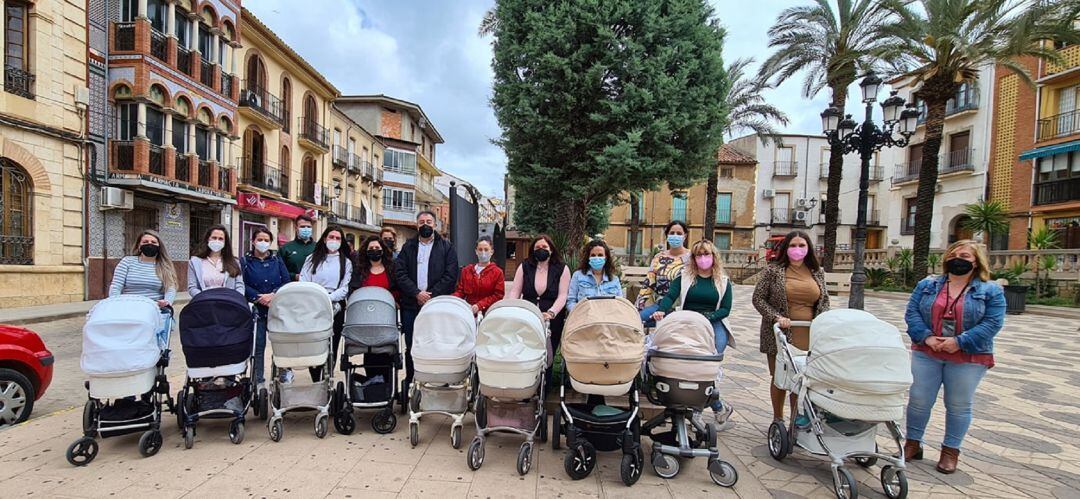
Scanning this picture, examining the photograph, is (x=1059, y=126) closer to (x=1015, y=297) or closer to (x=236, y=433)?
(x=1015, y=297)

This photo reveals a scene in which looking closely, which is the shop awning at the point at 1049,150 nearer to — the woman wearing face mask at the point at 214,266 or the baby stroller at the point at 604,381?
the baby stroller at the point at 604,381

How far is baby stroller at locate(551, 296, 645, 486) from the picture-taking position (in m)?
3.43

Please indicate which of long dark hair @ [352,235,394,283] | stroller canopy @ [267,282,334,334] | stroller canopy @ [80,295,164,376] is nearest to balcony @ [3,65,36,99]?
stroller canopy @ [80,295,164,376]

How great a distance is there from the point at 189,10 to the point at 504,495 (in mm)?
20298

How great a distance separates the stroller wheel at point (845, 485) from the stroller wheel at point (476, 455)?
7.97 feet

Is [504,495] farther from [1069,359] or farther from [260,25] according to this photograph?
[260,25]

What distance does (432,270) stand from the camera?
5.15 meters

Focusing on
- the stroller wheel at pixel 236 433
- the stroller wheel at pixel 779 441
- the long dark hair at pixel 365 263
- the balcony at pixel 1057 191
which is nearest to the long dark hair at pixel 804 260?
the stroller wheel at pixel 779 441

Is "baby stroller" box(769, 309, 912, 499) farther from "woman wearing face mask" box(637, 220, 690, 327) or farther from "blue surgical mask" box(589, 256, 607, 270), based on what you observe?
"blue surgical mask" box(589, 256, 607, 270)

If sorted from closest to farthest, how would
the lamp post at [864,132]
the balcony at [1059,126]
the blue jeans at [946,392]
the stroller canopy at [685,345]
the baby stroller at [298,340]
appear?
the stroller canopy at [685,345] → the blue jeans at [946,392] → the baby stroller at [298,340] → the lamp post at [864,132] → the balcony at [1059,126]

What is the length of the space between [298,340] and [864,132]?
36.9 feet

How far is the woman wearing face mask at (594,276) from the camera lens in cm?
467

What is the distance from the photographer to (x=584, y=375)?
348 cm

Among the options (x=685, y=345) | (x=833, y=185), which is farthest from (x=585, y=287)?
(x=833, y=185)
